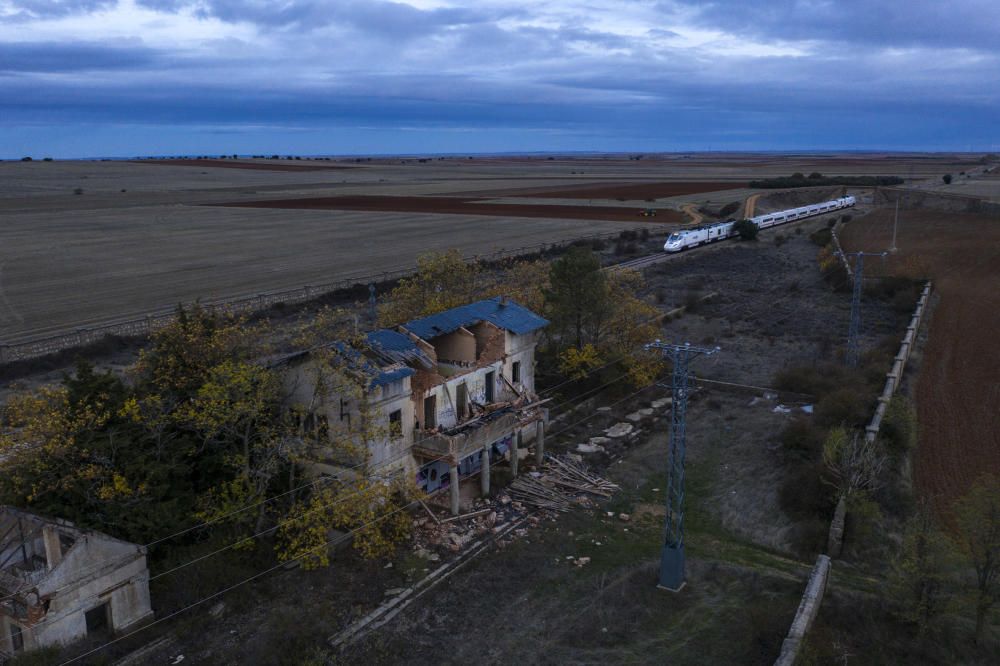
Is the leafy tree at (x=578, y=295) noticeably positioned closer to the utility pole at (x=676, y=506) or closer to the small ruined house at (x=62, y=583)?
the utility pole at (x=676, y=506)

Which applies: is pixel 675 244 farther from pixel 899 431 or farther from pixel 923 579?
pixel 923 579

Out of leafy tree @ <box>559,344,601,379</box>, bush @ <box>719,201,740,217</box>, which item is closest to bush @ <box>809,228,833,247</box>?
bush @ <box>719,201,740,217</box>

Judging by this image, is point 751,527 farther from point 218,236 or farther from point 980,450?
point 218,236

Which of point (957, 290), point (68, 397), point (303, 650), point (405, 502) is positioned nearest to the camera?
point (303, 650)

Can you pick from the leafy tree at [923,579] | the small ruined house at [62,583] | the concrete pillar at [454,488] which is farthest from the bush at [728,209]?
the small ruined house at [62,583]

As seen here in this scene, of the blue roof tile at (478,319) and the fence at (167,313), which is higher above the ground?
the blue roof tile at (478,319)

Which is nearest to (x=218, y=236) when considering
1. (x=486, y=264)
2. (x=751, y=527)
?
(x=486, y=264)
